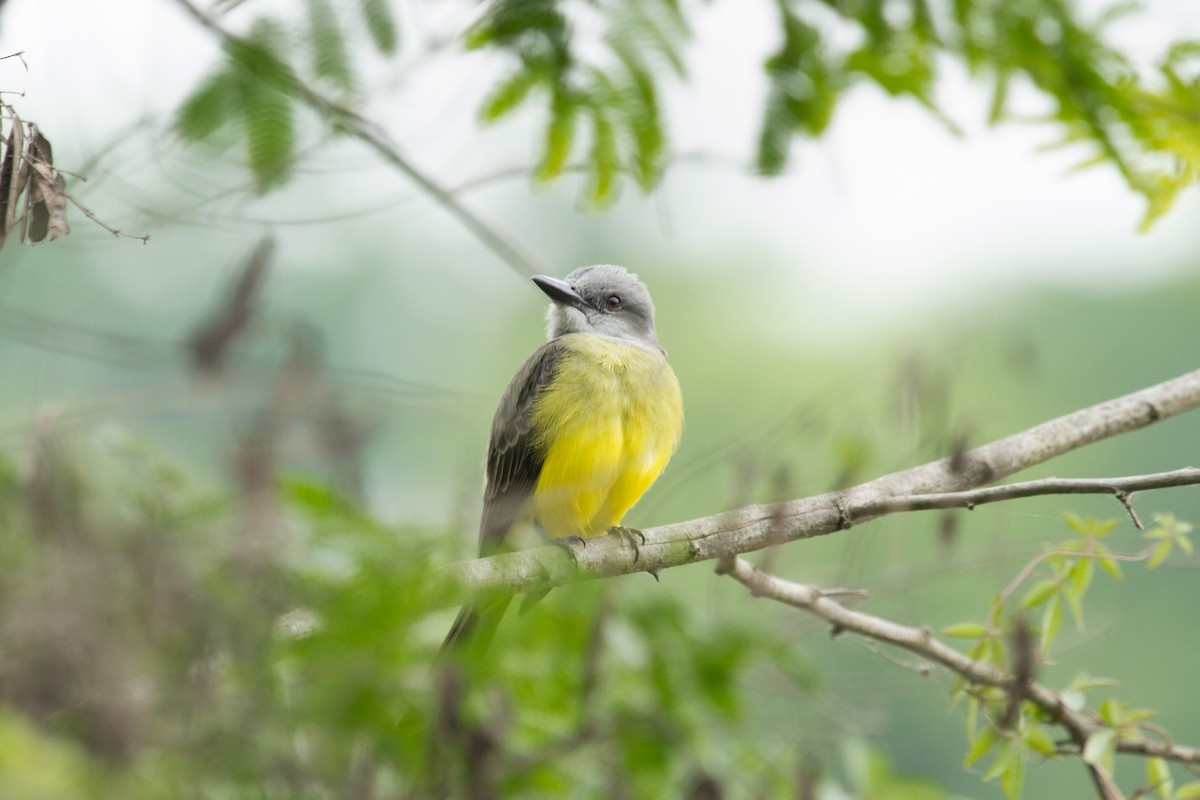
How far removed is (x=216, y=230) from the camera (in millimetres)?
2854

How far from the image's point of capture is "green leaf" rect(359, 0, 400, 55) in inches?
108

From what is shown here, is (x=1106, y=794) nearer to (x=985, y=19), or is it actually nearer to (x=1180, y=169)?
(x=1180, y=169)

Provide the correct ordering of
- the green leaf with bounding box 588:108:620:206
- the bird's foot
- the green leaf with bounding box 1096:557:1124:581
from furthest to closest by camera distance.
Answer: the green leaf with bounding box 588:108:620:206, the bird's foot, the green leaf with bounding box 1096:557:1124:581

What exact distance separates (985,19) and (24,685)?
2.68 metres

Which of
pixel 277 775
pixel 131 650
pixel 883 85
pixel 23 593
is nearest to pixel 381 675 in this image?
pixel 277 775

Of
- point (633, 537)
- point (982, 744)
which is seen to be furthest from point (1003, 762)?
point (633, 537)

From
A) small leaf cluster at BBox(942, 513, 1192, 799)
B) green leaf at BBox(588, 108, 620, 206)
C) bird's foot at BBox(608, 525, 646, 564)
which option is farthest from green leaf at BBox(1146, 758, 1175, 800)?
green leaf at BBox(588, 108, 620, 206)

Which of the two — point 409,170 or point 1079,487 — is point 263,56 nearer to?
point 409,170

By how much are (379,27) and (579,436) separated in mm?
1738

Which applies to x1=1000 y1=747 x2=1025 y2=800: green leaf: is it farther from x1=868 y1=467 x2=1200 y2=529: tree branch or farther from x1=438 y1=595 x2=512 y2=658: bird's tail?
x1=438 y1=595 x2=512 y2=658: bird's tail

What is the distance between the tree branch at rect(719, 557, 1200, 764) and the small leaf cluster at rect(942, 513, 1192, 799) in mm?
23

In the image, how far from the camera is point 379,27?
8.98 feet

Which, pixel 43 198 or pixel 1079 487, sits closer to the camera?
pixel 43 198

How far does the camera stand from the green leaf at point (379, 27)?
2.74 metres
